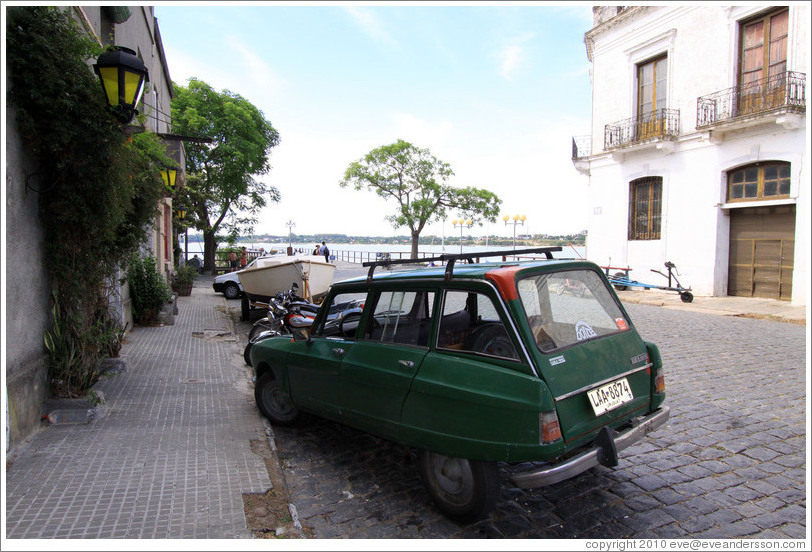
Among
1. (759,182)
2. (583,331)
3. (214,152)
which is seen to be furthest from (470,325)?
(214,152)

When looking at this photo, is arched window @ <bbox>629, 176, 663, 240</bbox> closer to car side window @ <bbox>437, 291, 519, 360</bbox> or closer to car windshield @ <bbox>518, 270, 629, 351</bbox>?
car windshield @ <bbox>518, 270, 629, 351</bbox>

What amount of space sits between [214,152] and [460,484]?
98.9ft

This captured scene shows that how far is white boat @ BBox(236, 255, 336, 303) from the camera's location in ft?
40.7

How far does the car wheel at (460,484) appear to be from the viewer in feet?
10.6

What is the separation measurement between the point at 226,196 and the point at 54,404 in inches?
1093

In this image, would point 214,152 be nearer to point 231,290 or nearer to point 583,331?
point 231,290

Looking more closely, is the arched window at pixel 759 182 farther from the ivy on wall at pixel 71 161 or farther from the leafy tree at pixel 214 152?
the leafy tree at pixel 214 152

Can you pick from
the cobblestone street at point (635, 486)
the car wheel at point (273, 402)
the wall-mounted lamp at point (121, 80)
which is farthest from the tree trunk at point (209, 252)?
the cobblestone street at point (635, 486)

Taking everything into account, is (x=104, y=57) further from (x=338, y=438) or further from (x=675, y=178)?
(x=675, y=178)

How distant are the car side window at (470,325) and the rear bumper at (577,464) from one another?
2.57 feet

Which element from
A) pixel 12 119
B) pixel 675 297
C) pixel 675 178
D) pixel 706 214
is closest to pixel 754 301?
pixel 675 297

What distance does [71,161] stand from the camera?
Result: 4.85 meters

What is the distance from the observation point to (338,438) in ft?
16.4

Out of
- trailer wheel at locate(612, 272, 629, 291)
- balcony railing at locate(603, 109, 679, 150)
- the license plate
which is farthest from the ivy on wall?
balcony railing at locate(603, 109, 679, 150)
